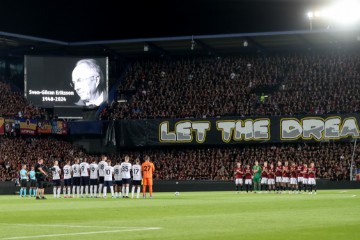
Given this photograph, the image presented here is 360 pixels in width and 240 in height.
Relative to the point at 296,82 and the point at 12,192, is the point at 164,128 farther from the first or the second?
the point at 12,192

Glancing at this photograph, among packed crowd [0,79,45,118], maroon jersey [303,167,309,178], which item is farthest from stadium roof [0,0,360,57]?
maroon jersey [303,167,309,178]

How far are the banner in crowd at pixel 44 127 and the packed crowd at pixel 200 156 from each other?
36.2 inches

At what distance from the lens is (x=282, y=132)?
65.4 metres

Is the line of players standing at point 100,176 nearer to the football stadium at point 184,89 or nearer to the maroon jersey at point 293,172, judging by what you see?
the football stadium at point 184,89

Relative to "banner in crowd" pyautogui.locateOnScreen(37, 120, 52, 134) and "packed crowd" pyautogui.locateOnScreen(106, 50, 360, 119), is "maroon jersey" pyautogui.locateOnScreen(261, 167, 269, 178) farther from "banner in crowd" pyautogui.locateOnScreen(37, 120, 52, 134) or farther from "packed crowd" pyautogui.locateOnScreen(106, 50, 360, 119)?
"banner in crowd" pyautogui.locateOnScreen(37, 120, 52, 134)

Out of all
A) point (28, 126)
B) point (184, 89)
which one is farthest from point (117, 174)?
point (184, 89)

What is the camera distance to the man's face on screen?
6938 cm

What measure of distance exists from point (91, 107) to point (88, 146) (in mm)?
4119

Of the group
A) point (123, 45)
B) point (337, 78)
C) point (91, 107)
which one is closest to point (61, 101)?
point (91, 107)

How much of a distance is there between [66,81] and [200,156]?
522 inches

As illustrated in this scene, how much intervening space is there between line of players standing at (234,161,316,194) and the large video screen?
19.1 meters

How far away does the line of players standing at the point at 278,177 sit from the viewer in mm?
52791

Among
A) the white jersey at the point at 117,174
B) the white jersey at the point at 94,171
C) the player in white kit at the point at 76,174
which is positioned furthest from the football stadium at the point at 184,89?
the white jersey at the point at 117,174

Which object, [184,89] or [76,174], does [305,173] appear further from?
[184,89]
